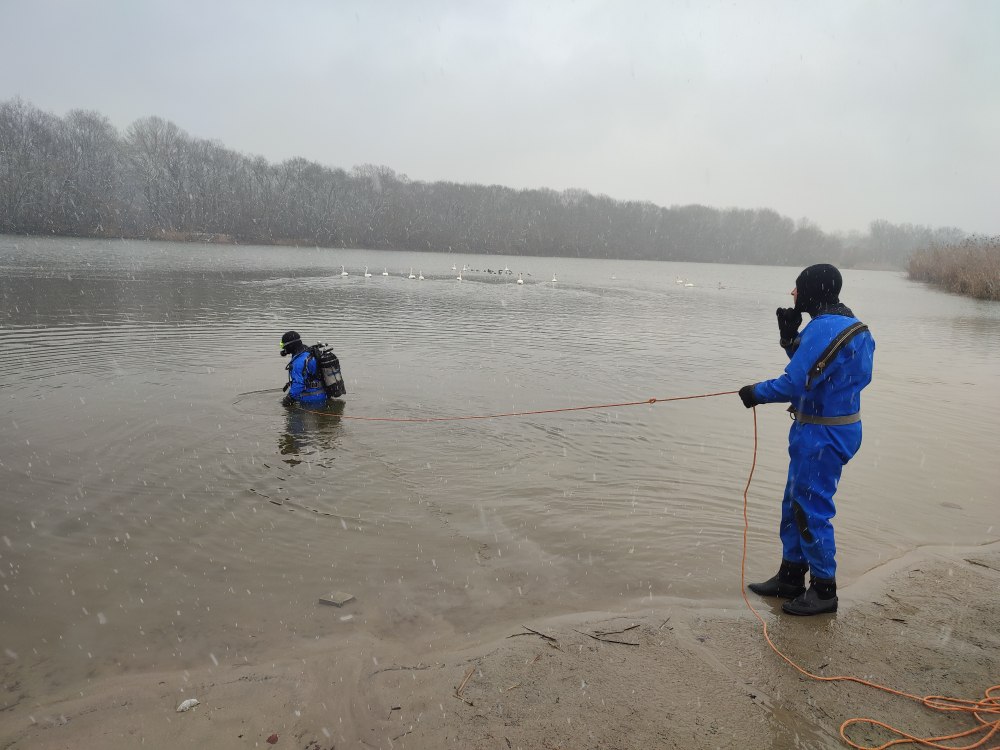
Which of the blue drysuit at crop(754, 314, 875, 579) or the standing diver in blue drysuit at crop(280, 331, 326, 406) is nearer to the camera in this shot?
the blue drysuit at crop(754, 314, 875, 579)

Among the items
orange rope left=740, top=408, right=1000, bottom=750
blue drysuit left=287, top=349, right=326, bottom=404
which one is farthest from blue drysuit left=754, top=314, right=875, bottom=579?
blue drysuit left=287, top=349, right=326, bottom=404

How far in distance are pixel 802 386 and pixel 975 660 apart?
1.83 m

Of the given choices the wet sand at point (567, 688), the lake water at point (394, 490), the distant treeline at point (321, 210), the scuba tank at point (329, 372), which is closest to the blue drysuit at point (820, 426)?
the wet sand at point (567, 688)

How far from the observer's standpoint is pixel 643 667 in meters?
3.38

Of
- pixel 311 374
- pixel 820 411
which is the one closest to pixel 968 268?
pixel 311 374

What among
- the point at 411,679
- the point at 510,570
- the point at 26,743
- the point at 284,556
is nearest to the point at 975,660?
the point at 510,570

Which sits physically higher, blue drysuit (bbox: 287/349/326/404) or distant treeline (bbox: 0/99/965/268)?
distant treeline (bbox: 0/99/965/268)

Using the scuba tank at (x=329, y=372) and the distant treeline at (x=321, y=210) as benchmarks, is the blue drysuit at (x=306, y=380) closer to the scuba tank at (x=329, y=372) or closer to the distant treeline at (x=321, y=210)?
the scuba tank at (x=329, y=372)

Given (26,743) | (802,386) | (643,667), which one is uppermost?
(802,386)

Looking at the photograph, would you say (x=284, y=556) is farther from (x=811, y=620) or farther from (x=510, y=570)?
(x=811, y=620)

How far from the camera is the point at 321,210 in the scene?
97.8 meters

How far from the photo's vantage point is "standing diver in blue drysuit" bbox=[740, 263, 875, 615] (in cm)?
370

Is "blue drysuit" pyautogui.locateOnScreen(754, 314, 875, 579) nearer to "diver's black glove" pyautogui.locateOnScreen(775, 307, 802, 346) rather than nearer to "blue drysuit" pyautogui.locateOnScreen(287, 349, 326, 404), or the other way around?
"diver's black glove" pyautogui.locateOnScreen(775, 307, 802, 346)

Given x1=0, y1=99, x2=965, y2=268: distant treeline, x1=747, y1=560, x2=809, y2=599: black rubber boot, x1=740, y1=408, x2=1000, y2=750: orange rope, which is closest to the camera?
x1=740, y1=408, x2=1000, y2=750: orange rope
